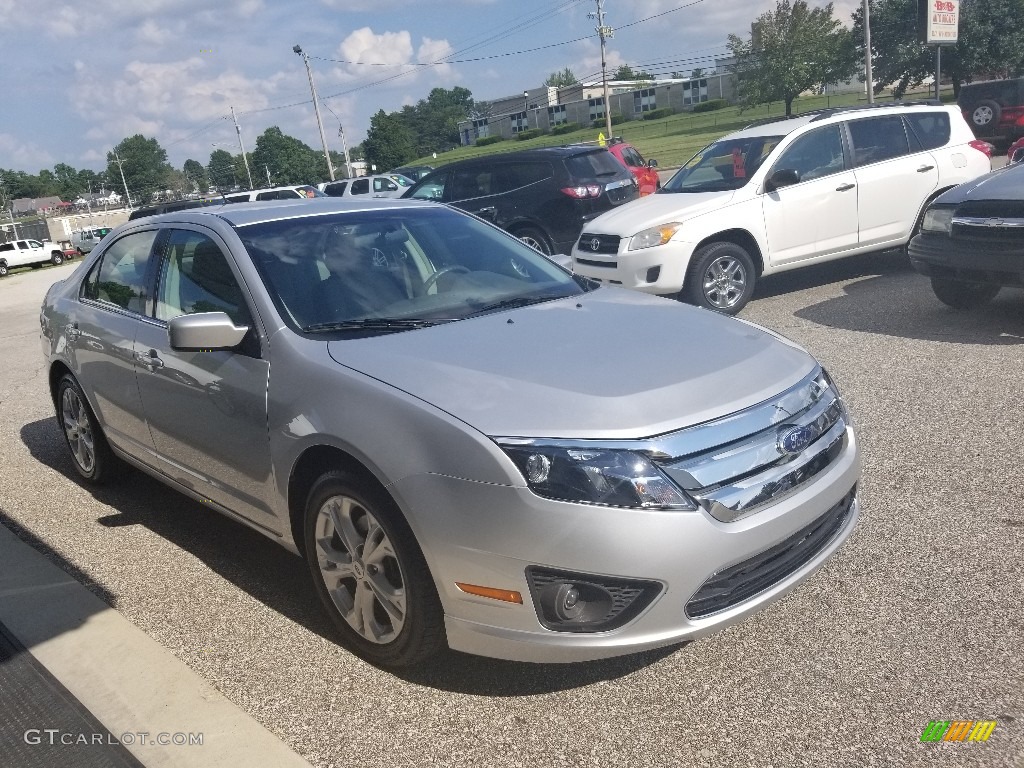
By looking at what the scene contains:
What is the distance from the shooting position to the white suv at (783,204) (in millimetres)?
8367

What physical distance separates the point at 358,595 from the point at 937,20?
28.0m

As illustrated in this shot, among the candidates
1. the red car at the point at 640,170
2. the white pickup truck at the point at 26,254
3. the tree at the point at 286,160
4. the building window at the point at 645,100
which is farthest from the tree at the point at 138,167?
the red car at the point at 640,170

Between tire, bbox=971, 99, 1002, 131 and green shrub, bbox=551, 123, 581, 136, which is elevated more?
green shrub, bbox=551, 123, 581, 136

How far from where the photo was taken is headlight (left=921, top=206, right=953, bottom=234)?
7012 mm

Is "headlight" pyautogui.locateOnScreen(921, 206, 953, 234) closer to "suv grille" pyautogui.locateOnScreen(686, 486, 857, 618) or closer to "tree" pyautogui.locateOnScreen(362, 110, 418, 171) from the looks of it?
"suv grille" pyautogui.locateOnScreen(686, 486, 857, 618)

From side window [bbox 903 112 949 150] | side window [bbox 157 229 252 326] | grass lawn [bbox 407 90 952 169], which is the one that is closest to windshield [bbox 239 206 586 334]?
side window [bbox 157 229 252 326]

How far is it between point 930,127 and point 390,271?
299 inches

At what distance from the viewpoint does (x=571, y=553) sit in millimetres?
2564

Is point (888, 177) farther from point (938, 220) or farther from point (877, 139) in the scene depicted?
point (938, 220)

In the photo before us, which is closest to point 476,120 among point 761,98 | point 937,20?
point 761,98

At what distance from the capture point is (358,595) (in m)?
3.15

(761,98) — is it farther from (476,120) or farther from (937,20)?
(476,120)

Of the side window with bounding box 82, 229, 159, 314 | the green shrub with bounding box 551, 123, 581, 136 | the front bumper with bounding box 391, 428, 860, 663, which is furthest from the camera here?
the green shrub with bounding box 551, 123, 581, 136

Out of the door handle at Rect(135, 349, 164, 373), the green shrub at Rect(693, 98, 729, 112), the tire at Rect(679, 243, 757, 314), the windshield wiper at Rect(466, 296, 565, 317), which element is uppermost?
the green shrub at Rect(693, 98, 729, 112)
